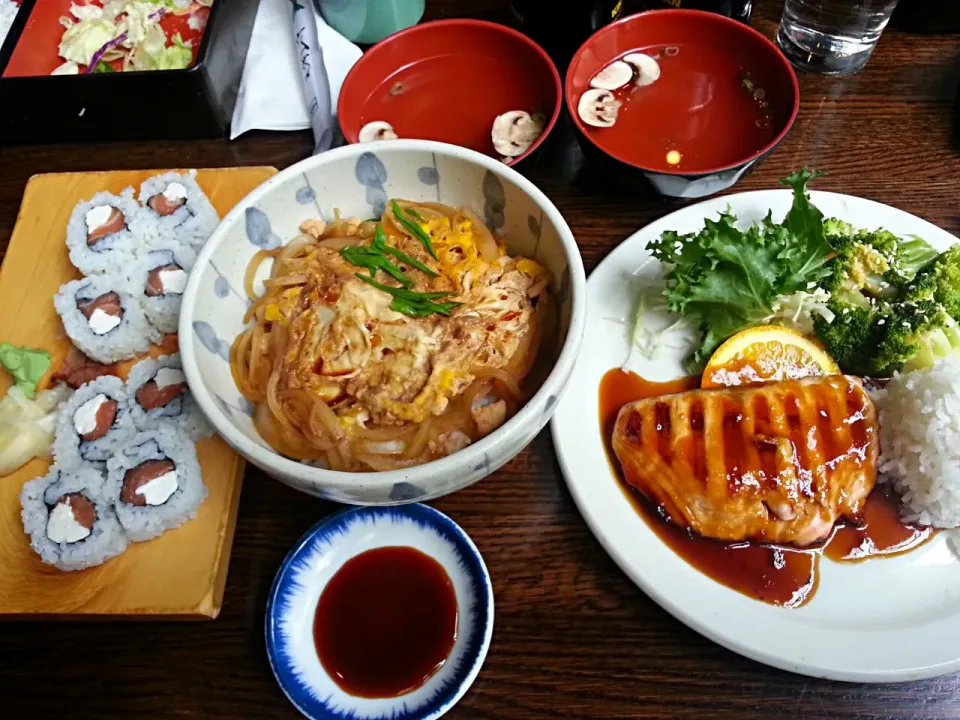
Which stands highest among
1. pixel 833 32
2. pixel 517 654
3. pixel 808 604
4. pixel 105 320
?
pixel 833 32

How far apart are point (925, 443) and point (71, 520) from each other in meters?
1.80

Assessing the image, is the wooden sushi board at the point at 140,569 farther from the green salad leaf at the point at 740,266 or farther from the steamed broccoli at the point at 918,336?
the steamed broccoli at the point at 918,336

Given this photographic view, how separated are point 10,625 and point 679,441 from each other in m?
1.52

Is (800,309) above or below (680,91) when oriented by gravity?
below

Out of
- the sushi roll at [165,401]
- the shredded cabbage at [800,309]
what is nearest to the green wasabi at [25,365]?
the sushi roll at [165,401]

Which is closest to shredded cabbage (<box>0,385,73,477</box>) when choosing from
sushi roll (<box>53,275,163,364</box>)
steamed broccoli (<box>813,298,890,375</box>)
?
sushi roll (<box>53,275,163,364</box>)

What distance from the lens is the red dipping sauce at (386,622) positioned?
1387 millimetres

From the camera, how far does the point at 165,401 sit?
1.70 meters

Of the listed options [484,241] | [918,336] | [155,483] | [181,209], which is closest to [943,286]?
[918,336]

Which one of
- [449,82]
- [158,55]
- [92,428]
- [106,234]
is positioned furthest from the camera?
[158,55]

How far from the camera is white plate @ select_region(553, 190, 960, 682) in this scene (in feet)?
4.37

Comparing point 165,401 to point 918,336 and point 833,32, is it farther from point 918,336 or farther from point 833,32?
point 833,32

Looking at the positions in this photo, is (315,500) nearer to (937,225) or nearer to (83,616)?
(83,616)

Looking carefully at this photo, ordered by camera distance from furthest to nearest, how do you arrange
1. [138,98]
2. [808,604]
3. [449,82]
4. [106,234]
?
[449,82] → [138,98] → [106,234] → [808,604]
